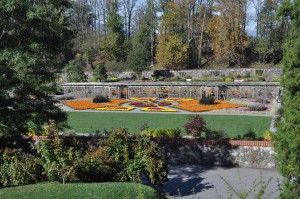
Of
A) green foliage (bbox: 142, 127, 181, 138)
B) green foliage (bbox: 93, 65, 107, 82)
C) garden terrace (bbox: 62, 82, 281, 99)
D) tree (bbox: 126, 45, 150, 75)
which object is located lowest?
green foliage (bbox: 142, 127, 181, 138)

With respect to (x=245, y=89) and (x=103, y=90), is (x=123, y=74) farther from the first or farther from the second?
(x=245, y=89)

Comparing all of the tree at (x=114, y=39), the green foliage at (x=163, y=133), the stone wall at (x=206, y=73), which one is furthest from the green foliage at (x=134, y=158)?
the tree at (x=114, y=39)

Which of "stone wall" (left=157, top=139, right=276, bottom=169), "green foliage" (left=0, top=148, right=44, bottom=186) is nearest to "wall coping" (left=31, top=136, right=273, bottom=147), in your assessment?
"stone wall" (left=157, top=139, right=276, bottom=169)

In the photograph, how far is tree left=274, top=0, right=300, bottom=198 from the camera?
7312mm

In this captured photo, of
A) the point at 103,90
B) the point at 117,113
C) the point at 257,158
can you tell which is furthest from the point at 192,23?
the point at 257,158

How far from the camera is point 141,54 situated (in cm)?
5041

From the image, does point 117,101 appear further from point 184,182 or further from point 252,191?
point 252,191

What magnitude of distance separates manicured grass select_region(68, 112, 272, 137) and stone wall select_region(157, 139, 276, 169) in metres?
5.00

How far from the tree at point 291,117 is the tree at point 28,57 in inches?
255

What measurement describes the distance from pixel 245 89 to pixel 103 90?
39.7 ft

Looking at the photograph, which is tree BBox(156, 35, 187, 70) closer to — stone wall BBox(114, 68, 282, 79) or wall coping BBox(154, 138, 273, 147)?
stone wall BBox(114, 68, 282, 79)

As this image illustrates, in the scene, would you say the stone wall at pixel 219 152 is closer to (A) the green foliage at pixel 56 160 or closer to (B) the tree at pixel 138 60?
(A) the green foliage at pixel 56 160

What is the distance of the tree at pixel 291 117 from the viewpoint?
7312mm

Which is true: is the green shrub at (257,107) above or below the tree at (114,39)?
below
